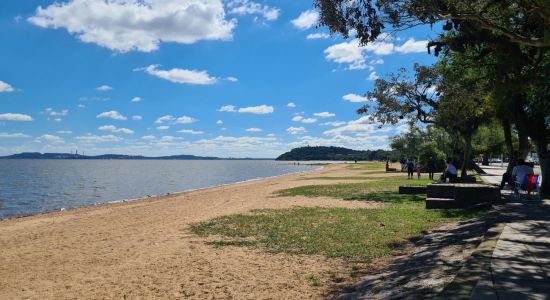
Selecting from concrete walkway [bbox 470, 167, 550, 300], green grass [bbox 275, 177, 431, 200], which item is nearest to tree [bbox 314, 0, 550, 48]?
concrete walkway [bbox 470, 167, 550, 300]

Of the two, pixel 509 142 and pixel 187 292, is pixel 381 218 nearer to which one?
pixel 187 292

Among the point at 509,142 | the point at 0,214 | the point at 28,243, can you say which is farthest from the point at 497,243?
the point at 0,214

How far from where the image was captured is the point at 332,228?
1345 centimetres

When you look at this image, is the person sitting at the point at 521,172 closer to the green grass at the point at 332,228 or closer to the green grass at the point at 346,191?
the green grass at the point at 332,228

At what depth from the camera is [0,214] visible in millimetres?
27047

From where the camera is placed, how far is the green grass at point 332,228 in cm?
1091

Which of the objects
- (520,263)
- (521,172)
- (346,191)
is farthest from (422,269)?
(346,191)

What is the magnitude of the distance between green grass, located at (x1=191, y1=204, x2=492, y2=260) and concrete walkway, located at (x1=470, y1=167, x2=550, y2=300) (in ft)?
8.18

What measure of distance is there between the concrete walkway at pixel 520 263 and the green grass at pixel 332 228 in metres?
Result: 2.49

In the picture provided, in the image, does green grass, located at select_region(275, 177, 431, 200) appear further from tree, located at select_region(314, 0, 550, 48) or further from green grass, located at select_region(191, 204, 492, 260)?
tree, located at select_region(314, 0, 550, 48)

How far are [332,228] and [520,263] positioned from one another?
22.9ft

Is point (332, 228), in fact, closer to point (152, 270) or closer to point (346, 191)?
point (152, 270)

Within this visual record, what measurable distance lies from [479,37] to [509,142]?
57.9ft

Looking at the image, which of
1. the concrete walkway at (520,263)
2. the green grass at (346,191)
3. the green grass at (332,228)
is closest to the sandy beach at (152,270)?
the green grass at (332,228)
